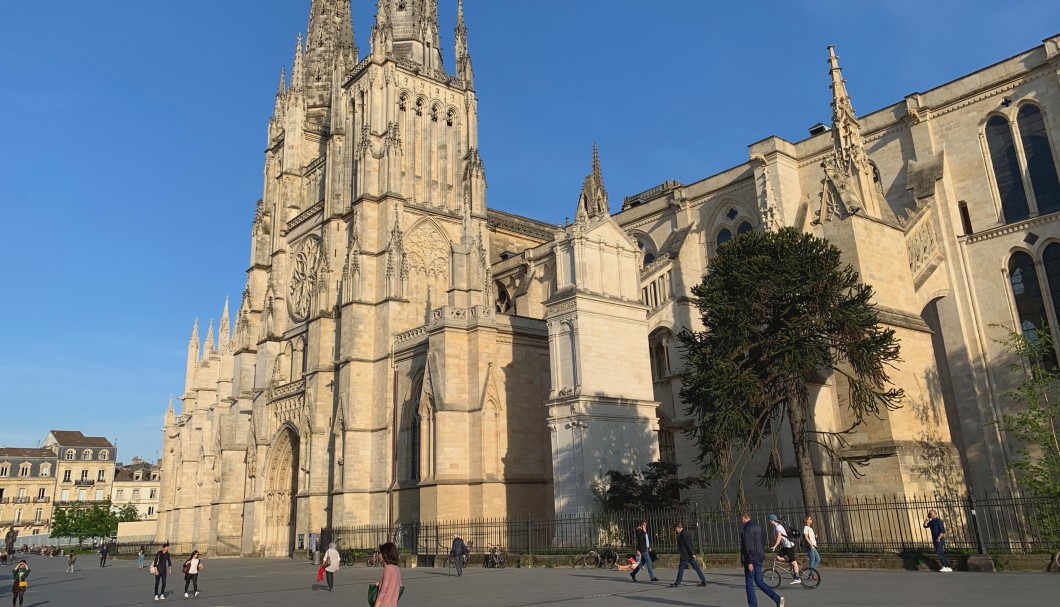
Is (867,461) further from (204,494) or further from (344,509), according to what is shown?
(204,494)

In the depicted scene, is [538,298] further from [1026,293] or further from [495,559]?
[1026,293]

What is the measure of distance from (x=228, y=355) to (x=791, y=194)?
34.8 metres

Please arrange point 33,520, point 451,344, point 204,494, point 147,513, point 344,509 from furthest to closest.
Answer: point 147,513 → point 33,520 → point 204,494 → point 344,509 → point 451,344

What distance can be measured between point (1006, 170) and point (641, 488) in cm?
1577

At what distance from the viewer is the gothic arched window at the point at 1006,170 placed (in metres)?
23.8

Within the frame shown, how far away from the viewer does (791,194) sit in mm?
28078

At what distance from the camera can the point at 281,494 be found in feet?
121

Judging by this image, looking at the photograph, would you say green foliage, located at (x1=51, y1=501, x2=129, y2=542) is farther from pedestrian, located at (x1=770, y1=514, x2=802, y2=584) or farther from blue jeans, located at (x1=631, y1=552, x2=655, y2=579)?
pedestrian, located at (x1=770, y1=514, x2=802, y2=584)

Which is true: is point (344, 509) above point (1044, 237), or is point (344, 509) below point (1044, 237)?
below

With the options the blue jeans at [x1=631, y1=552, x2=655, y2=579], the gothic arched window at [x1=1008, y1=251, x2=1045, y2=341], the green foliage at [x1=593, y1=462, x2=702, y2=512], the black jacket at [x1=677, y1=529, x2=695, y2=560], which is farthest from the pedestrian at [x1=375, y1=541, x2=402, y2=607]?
the gothic arched window at [x1=1008, y1=251, x2=1045, y2=341]

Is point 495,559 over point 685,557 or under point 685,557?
under

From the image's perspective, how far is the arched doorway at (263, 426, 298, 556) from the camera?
36406 mm

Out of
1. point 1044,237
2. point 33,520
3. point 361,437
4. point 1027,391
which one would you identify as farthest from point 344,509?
point 33,520

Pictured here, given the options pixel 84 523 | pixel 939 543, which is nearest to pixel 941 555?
pixel 939 543
